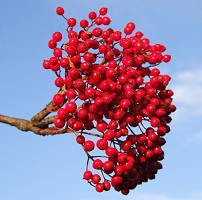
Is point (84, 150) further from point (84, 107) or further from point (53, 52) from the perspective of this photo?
point (53, 52)

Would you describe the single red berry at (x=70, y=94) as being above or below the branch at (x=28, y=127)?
above

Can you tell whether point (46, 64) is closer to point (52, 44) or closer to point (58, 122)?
point (52, 44)

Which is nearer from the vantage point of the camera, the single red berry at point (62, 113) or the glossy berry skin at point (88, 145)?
the single red berry at point (62, 113)

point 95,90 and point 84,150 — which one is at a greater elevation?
point 95,90

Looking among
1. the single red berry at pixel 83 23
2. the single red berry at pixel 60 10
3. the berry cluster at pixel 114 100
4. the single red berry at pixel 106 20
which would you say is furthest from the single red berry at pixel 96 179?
the single red berry at pixel 60 10

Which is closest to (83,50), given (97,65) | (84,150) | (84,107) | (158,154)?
(97,65)

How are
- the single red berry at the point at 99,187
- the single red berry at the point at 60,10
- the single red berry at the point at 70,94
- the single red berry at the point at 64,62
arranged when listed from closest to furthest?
the single red berry at the point at 70,94 < the single red berry at the point at 64,62 < the single red berry at the point at 99,187 < the single red berry at the point at 60,10

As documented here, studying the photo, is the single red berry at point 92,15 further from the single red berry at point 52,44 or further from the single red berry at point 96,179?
the single red berry at point 96,179

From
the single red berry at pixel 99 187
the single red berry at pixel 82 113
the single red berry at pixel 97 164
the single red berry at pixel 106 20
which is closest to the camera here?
the single red berry at pixel 82 113

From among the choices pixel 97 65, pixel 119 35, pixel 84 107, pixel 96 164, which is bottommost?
pixel 96 164

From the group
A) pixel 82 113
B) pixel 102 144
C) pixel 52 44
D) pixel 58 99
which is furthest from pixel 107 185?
pixel 52 44

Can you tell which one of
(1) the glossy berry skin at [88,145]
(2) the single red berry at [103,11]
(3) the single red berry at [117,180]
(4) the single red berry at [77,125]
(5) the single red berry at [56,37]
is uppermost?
(2) the single red berry at [103,11]
